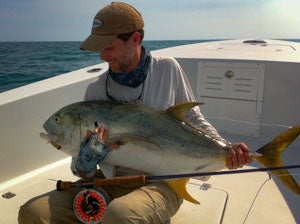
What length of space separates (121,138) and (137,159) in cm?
15

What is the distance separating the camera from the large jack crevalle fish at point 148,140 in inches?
62.7

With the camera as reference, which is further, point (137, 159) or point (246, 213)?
point (246, 213)

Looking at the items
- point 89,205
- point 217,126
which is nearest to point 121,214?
point 89,205

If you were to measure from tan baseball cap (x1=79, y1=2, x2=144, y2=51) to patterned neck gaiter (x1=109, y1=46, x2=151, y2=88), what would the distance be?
20 centimetres

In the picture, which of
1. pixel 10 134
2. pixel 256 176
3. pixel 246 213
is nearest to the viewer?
pixel 246 213

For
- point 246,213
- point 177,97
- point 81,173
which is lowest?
point 246,213

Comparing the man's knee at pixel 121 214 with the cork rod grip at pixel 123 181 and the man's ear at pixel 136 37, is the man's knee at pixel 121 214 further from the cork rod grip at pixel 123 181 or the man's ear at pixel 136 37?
the man's ear at pixel 136 37

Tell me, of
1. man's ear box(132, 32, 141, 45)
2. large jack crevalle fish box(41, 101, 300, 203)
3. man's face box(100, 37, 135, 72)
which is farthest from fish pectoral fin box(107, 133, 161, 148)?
man's ear box(132, 32, 141, 45)

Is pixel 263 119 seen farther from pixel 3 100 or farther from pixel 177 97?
pixel 3 100

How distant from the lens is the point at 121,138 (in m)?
1.59

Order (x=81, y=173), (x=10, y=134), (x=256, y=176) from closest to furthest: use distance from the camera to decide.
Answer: (x=81, y=173) → (x=10, y=134) → (x=256, y=176)

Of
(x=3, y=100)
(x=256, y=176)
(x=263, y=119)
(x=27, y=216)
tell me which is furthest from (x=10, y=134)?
(x=263, y=119)

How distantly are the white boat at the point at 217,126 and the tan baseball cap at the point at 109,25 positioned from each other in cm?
119

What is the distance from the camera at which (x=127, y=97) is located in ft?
5.98
